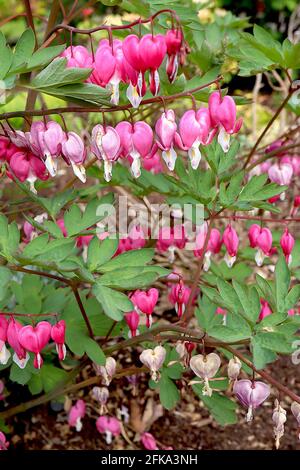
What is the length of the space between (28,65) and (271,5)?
636 cm

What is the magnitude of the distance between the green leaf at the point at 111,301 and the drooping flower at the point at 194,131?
1.16ft

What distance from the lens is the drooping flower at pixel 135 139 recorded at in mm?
1505

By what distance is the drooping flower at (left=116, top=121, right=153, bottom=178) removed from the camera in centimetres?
150

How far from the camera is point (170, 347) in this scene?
6.81ft

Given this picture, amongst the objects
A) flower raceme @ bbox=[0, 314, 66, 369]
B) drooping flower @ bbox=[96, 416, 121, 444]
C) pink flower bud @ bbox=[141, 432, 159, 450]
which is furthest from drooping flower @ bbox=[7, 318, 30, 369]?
pink flower bud @ bbox=[141, 432, 159, 450]

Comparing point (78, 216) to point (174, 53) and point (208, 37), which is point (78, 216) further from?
point (208, 37)

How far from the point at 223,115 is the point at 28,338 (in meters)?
0.68

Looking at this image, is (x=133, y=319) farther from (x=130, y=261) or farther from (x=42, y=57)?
(x=42, y=57)

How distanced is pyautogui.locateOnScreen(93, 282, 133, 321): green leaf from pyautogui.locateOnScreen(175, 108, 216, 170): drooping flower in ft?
1.16

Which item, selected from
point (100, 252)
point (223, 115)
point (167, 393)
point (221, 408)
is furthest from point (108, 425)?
point (223, 115)

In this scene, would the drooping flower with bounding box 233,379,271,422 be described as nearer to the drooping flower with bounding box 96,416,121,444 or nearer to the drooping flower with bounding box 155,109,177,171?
the drooping flower with bounding box 155,109,177,171

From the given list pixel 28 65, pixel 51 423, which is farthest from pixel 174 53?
pixel 51 423

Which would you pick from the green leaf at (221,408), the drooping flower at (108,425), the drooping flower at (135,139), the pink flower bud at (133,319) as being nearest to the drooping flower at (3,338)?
the pink flower bud at (133,319)
